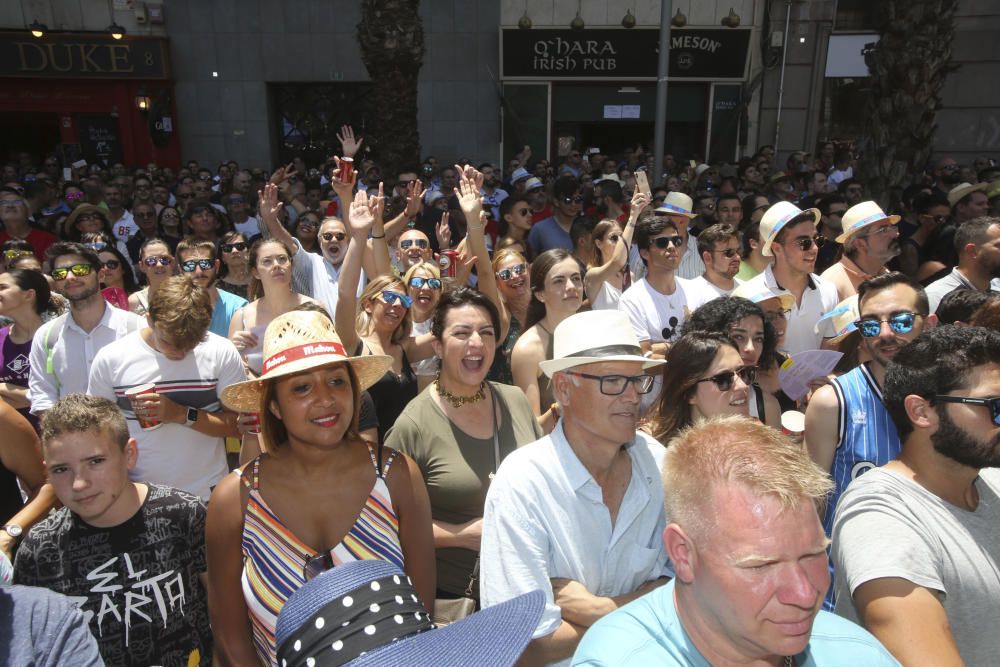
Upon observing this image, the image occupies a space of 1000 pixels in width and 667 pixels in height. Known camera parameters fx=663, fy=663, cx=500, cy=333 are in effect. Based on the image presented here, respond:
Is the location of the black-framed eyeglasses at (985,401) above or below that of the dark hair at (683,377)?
above

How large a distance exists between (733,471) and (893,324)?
2.08m

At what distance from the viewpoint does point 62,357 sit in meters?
3.77

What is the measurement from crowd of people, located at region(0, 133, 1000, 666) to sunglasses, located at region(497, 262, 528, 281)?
2 cm

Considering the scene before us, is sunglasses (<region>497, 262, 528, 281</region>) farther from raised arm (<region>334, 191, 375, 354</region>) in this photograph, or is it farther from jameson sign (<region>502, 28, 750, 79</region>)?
jameson sign (<region>502, 28, 750, 79</region>)

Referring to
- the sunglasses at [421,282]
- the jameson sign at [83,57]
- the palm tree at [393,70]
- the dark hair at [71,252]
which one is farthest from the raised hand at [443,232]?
the jameson sign at [83,57]

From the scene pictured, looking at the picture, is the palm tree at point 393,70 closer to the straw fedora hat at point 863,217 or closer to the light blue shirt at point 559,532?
the straw fedora hat at point 863,217

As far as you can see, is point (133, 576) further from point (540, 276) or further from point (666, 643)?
point (540, 276)

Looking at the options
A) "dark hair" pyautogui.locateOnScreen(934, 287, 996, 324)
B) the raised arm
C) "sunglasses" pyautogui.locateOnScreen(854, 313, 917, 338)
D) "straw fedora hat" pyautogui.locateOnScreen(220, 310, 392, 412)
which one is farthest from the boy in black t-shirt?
"dark hair" pyautogui.locateOnScreen(934, 287, 996, 324)

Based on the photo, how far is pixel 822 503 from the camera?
171 centimetres

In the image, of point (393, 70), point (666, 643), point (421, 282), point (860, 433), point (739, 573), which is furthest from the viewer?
point (393, 70)

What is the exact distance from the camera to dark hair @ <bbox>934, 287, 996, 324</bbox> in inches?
138

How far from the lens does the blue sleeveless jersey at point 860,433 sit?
260 centimetres

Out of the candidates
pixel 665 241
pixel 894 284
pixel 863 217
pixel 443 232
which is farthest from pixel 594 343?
pixel 443 232

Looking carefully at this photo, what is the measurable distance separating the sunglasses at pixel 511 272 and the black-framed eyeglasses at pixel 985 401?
9.63ft
